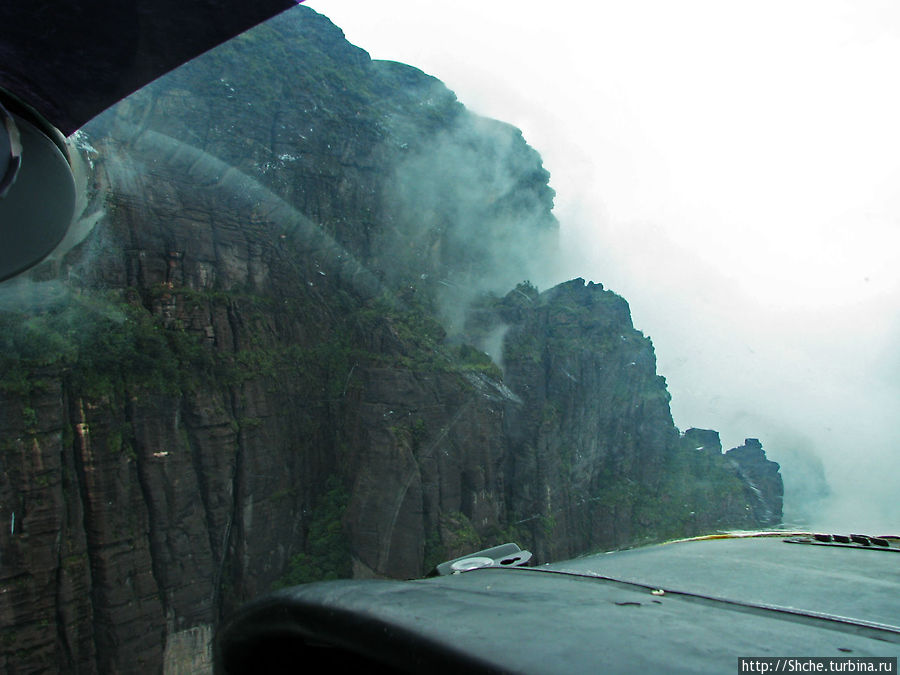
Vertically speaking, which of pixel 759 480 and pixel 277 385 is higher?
pixel 277 385

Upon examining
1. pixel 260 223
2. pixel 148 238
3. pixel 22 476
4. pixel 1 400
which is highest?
pixel 260 223

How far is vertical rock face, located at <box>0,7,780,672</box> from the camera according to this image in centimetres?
1573

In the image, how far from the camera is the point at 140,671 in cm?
1609

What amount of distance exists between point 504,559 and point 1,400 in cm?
1636

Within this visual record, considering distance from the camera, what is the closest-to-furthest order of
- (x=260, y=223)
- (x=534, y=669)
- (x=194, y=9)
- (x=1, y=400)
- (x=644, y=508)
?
(x=534, y=669)
(x=194, y=9)
(x=1, y=400)
(x=260, y=223)
(x=644, y=508)

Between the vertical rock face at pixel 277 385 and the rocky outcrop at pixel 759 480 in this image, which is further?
the rocky outcrop at pixel 759 480

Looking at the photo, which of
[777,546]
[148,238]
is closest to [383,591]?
[777,546]

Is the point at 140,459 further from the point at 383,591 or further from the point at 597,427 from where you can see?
the point at 597,427

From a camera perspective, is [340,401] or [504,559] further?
[340,401]

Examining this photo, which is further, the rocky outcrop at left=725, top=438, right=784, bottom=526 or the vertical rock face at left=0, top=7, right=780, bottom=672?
the rocky outcrop at left=725, top=438, right=784, bottom=526

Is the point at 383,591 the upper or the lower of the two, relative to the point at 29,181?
lower

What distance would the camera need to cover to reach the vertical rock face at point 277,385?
51.6ft

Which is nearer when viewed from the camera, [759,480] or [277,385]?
[277,385]

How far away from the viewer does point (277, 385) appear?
2338 centimetres
